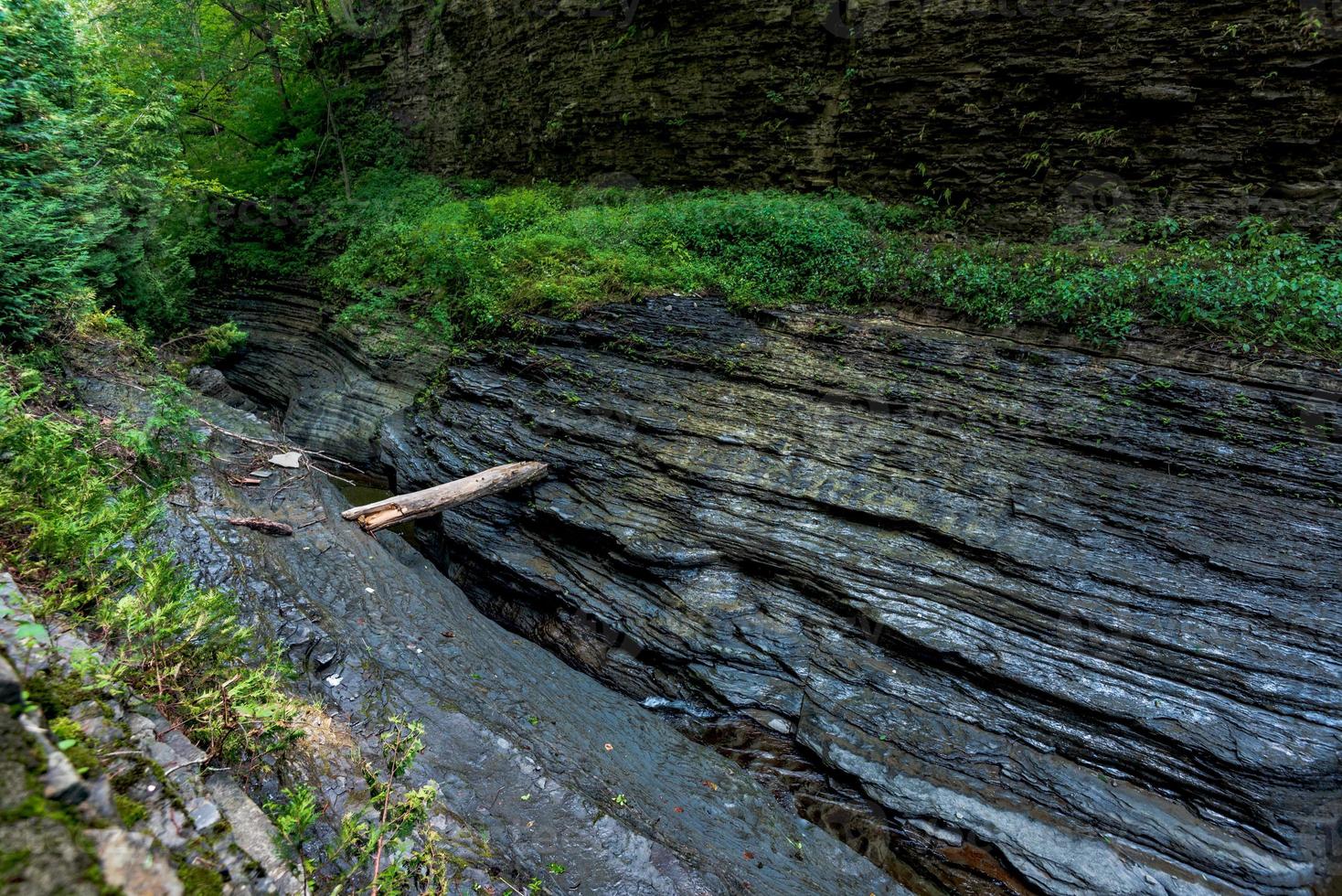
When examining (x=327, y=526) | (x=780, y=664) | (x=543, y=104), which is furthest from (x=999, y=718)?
(x=543, y=104)

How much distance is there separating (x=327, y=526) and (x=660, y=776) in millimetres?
4780

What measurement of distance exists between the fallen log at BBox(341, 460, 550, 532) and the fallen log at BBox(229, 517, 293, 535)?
0.73m

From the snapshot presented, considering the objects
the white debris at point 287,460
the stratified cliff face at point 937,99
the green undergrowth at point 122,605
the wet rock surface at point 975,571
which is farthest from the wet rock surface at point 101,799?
the stratified cliff face at point 937,99

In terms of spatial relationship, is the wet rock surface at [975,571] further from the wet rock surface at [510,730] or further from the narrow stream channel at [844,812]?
the wet rock surface at [510,730]

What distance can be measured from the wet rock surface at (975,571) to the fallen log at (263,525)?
2.09 metres

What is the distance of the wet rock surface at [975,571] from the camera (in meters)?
4.87

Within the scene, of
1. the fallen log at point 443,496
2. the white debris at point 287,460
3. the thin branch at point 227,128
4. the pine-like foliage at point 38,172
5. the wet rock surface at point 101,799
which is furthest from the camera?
the thin branch at point 227,128

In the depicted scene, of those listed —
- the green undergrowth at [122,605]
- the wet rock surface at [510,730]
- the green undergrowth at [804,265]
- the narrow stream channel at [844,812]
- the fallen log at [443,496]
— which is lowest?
the narrow stream channel at [844,812]

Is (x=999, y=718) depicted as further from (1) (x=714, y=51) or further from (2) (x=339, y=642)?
(1) (x=714, y=51)

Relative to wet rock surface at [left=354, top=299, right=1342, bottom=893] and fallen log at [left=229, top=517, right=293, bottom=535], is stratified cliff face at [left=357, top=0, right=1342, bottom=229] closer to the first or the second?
wet rock surface at [left=354, top=299, right=1342, bottom=893]

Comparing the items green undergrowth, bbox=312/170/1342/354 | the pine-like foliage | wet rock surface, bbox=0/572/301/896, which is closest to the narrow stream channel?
wet rock surface, bbox=0/572/301/896

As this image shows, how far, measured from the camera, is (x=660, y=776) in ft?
17.1

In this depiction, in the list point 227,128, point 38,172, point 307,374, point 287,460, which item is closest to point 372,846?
point 287,460

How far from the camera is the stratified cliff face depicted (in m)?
7.43
